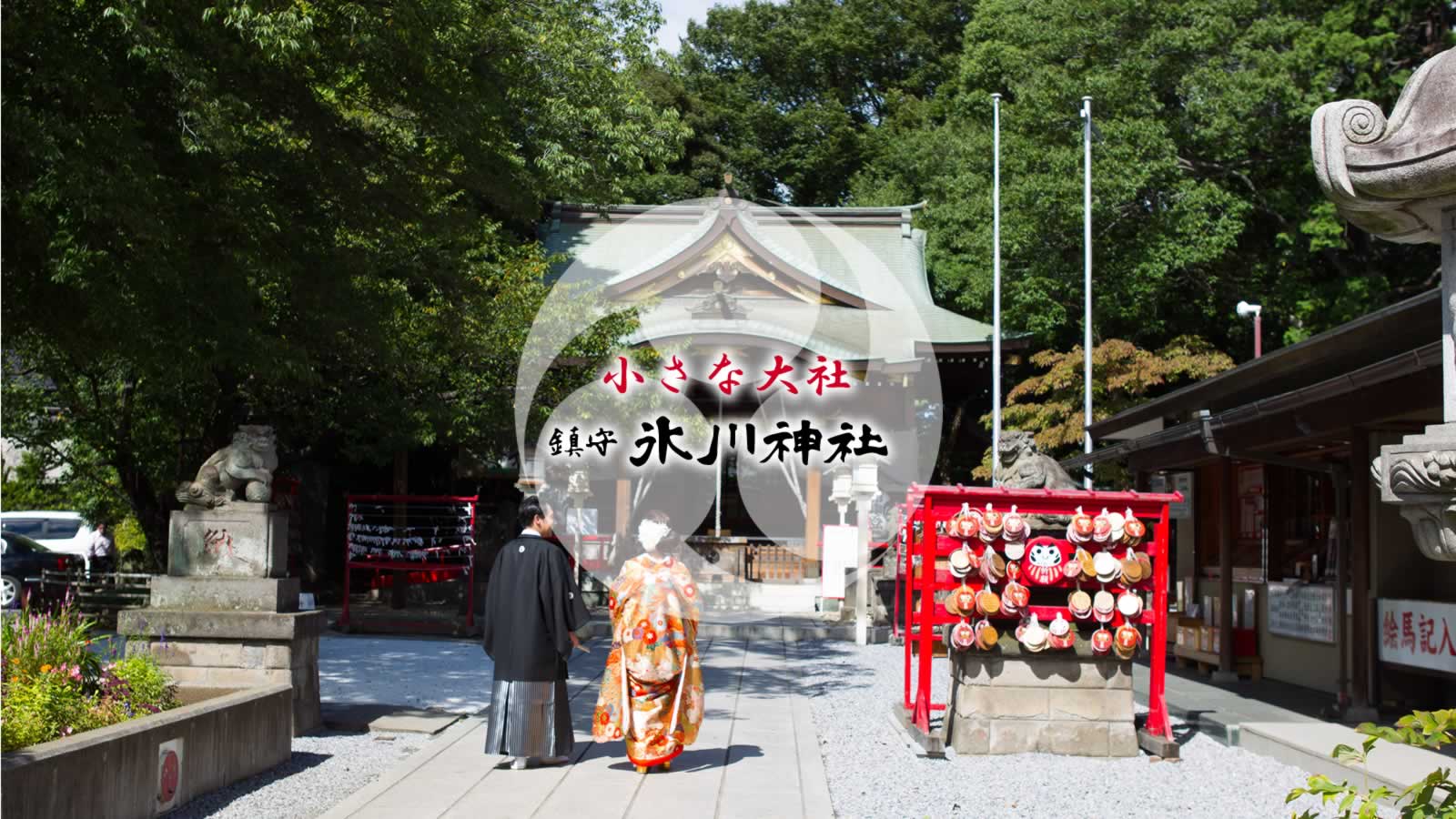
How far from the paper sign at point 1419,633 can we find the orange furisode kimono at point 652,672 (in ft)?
17.2

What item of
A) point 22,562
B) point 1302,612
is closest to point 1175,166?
point 1302,612

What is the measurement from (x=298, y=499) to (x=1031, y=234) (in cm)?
1426

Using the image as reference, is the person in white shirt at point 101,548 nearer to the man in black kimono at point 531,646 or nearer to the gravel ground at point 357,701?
the gravel ground at point 357,701

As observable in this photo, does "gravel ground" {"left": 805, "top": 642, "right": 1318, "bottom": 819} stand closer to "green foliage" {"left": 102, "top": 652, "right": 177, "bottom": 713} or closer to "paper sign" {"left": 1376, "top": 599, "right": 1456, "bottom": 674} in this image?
"paper sign" {"left": 1376, "top": 599, "right": 1456, "bottom": 674}

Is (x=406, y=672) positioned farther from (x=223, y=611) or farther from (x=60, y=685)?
(x=60, y=685)

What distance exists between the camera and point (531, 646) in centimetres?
768

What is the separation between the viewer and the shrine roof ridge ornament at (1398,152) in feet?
10.9

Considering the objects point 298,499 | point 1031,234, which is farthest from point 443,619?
point 1031,234

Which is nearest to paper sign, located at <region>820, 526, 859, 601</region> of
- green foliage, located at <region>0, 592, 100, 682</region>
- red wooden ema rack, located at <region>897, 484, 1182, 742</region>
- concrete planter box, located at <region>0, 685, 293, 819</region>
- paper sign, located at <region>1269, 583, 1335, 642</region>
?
paper sign, located at <region>1269, 583, 1335, 642</region>

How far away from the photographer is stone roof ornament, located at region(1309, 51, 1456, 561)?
10.8 ft

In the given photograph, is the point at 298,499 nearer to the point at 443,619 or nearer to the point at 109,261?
the point at 443,619

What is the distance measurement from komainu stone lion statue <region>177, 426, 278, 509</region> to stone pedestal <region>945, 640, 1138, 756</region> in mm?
4807

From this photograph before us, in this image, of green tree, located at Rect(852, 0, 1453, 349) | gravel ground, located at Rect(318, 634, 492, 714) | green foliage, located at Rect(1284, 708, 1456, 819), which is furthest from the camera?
green tree, located at Rect(852, 0, 1453, 349)

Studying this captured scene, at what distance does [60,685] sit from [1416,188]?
597 centimetres
